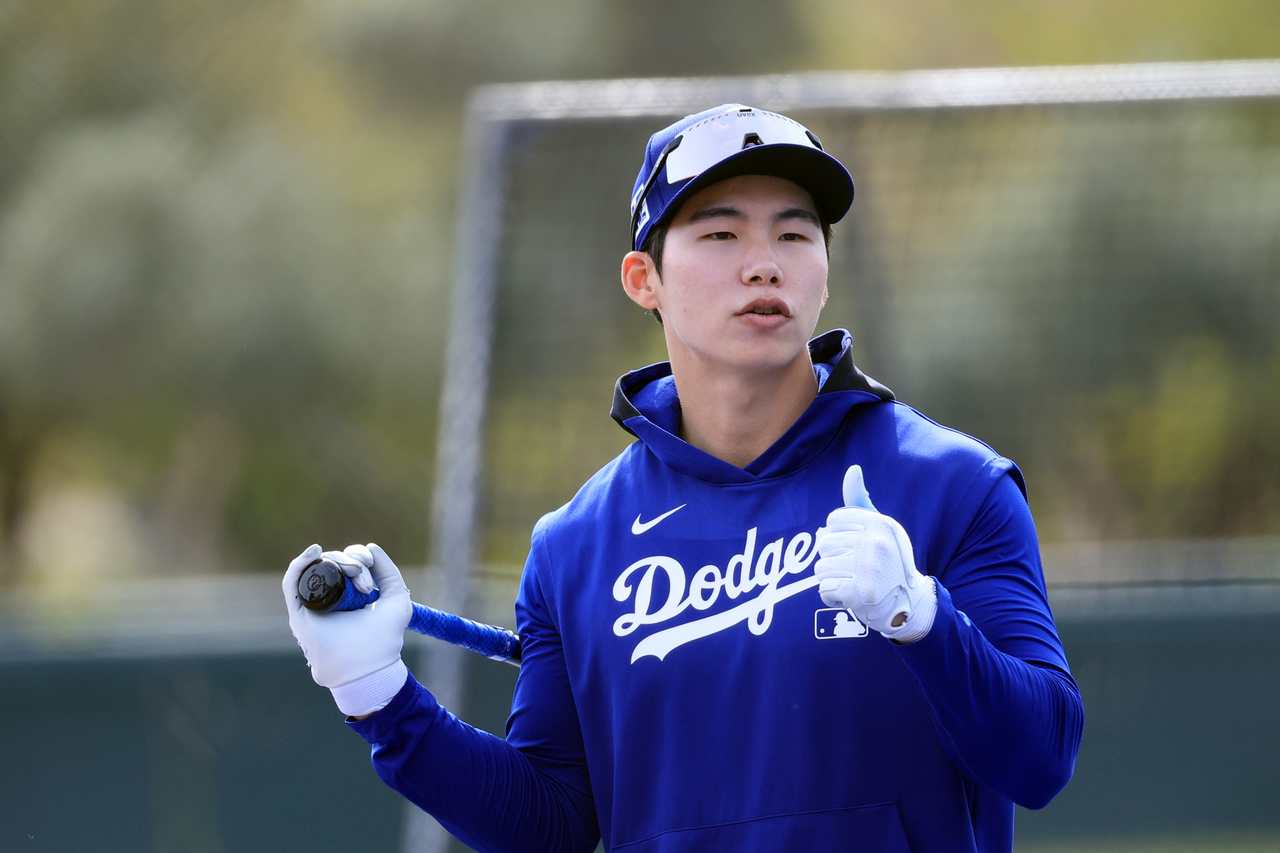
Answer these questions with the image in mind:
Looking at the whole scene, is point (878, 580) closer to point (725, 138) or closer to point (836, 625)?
point (836, 625)

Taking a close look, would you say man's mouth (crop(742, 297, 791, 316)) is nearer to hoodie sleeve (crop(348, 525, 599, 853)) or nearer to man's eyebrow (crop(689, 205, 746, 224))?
man's eyebrow (crop(689, 205, 746, 224))

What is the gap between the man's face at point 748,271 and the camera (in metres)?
1.73

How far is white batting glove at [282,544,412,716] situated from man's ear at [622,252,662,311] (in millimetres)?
613

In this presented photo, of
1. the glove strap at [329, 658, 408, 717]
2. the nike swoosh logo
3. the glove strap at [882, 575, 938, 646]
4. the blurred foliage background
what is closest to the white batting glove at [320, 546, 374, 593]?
the glove strap at [329, 658, 408, 717]

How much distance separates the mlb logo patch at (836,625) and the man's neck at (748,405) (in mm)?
299

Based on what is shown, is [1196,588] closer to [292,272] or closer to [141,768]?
[141,768]

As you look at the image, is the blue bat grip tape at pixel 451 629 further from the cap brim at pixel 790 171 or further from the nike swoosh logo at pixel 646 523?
the cap brim at pixel 790 171

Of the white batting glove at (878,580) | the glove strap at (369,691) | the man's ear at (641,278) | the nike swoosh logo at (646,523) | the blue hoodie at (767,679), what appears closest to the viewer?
the white batting glove at (878,580)

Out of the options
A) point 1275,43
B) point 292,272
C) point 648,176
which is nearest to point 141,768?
point 648,176

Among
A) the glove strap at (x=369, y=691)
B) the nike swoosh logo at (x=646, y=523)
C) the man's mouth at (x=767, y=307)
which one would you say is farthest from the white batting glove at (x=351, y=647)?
the man's mouth at (x=767, y=307)

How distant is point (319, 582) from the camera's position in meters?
1.68

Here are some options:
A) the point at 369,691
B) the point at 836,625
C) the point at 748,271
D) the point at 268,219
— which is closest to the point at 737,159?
the point at 748,271

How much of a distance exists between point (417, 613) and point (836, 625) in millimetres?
656

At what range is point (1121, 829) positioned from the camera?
Result: 17.2ft
